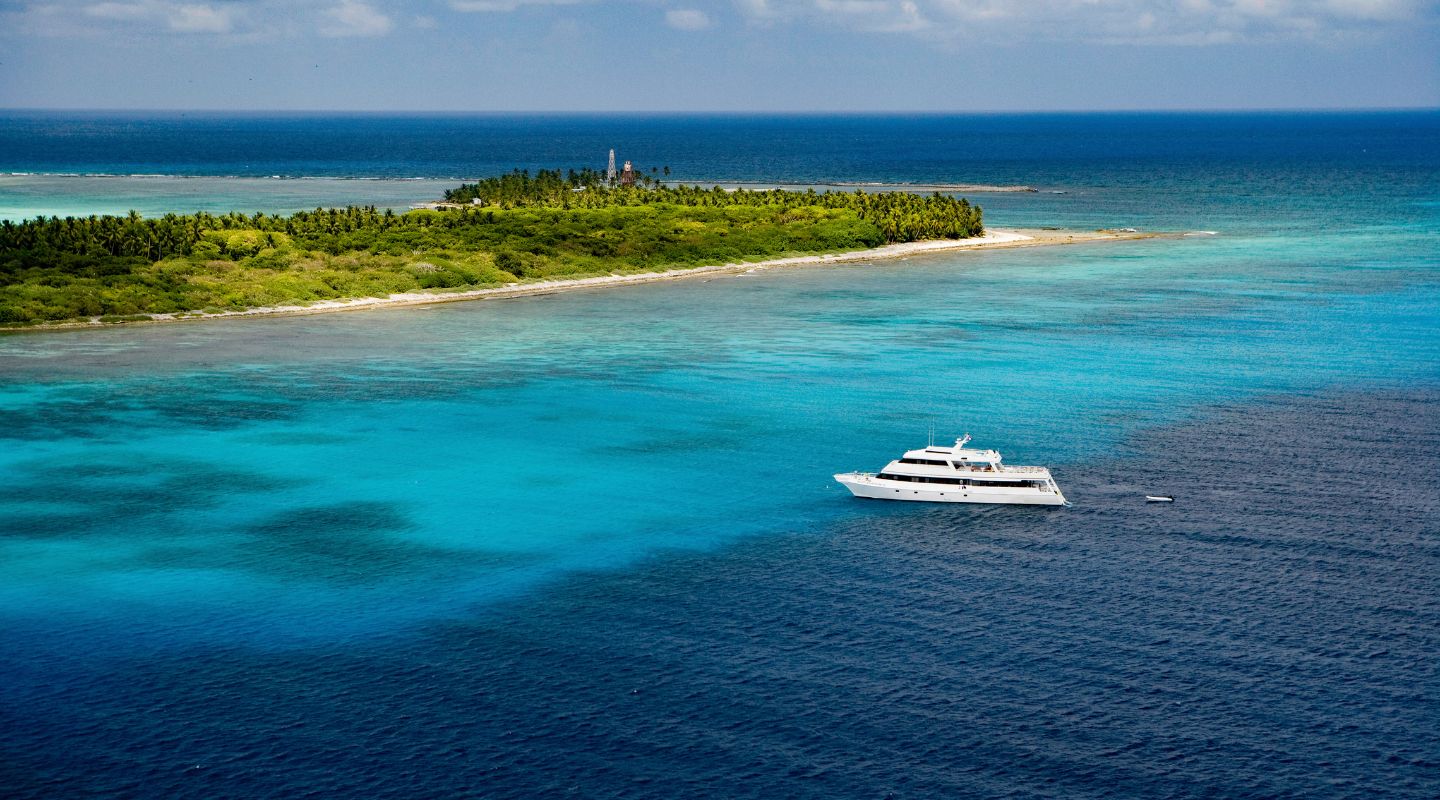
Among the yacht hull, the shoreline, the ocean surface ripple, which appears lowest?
the ocean surface ripple

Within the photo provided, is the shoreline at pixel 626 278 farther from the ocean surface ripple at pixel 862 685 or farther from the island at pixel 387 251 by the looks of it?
the ocean surface ripple at pixel 862 685

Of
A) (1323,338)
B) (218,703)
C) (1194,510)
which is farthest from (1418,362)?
(218,703)

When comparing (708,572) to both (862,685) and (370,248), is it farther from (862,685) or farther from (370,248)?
(370,248)

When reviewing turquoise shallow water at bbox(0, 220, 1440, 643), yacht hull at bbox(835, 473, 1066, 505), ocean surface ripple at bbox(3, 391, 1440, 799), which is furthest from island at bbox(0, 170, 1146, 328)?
ocean surface ripple at bbox(3, 391, 1440, 799)

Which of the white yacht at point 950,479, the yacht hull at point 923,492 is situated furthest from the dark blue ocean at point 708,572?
the white yacht at point 950,479

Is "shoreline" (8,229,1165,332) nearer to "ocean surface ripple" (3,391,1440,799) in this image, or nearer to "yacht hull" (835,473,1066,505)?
"yacht hull" (835,473,1066,505)

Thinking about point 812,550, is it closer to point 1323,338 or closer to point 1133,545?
point 1133,545
